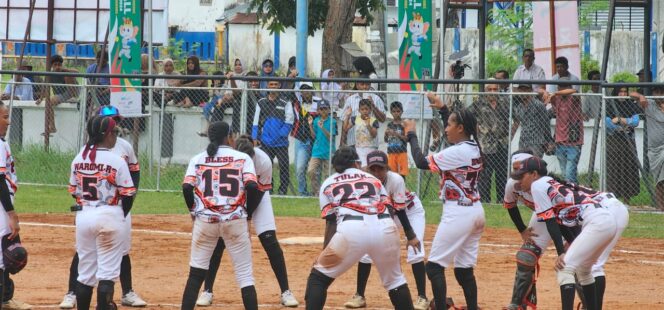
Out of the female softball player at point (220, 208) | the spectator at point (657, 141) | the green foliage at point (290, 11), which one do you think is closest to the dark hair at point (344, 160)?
the female softball player at point (220, 208)

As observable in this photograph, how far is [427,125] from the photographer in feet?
63.3

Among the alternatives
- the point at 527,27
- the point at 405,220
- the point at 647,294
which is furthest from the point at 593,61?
the point at 405,220

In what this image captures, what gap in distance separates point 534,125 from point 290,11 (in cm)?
1037

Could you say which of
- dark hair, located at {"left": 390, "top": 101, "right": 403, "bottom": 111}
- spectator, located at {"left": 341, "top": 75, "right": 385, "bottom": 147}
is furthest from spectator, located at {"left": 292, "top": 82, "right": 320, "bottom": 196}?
dark hair, located at {"left": 390, "top": 101, "right": 403, "bottom": 111}

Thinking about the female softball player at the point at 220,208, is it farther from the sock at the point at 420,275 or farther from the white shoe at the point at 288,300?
the sock at the point at 420,275

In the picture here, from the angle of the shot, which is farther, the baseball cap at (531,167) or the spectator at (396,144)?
the spectator at (396,144)

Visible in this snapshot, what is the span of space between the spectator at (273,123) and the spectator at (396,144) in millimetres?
1884

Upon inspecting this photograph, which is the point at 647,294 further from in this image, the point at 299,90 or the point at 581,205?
the point at 299,90

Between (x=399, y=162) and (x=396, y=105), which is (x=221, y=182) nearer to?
(x=399, y=162)

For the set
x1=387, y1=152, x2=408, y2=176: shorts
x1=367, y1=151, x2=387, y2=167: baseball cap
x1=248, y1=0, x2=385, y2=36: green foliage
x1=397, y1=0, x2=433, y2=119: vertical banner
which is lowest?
x1=387, y1=152, x2=408, y2=176: shorts

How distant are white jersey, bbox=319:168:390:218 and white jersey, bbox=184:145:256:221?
2.38ft

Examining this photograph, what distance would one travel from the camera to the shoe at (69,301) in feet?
37.5

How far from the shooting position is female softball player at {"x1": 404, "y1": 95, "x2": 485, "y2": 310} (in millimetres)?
10805

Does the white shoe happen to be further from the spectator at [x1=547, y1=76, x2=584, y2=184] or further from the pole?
the pole
